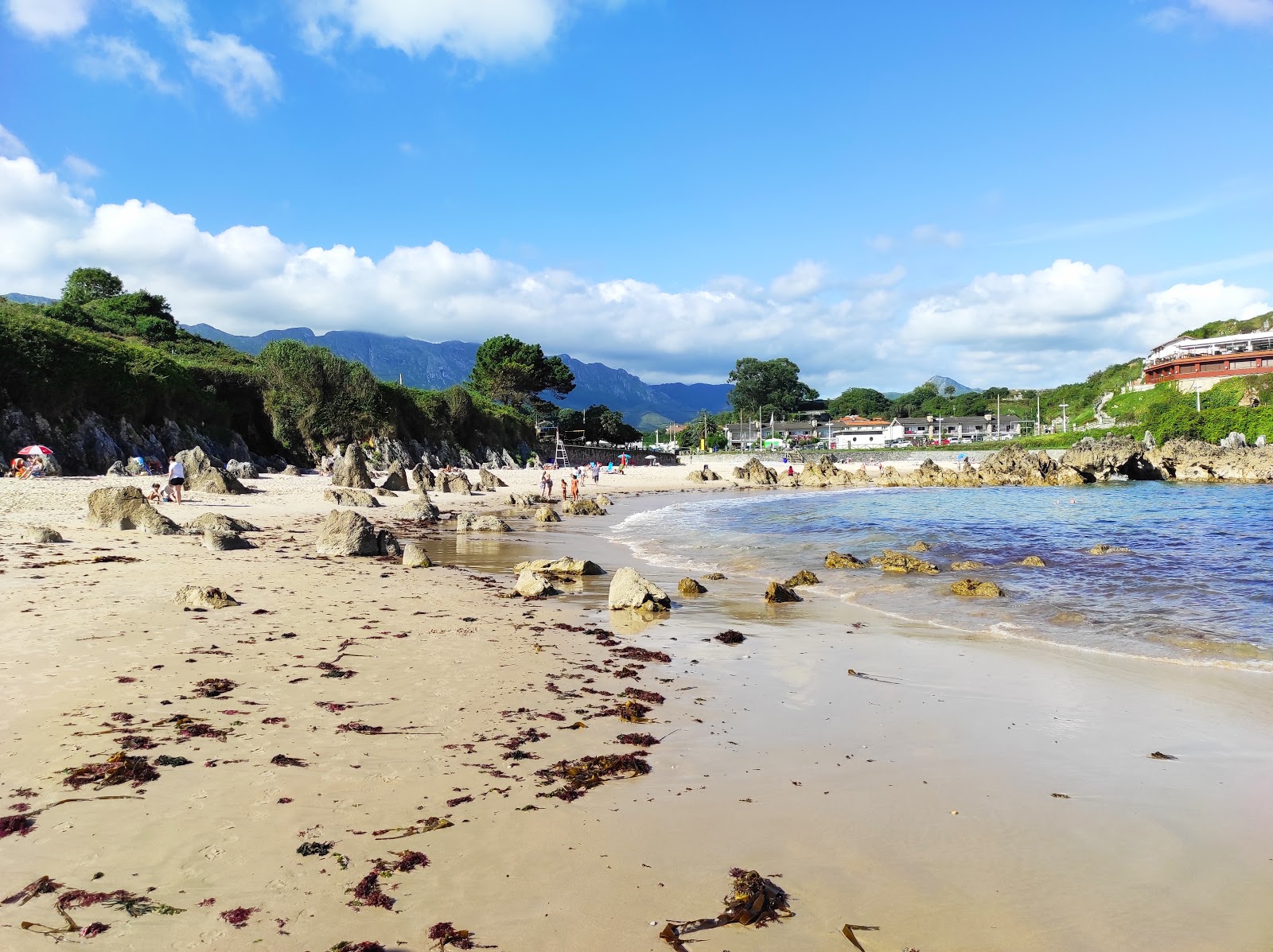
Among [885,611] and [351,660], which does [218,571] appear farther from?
[885,611]

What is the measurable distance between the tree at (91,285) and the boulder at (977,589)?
86417mm

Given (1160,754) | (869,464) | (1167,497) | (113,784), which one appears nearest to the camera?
(113,784)

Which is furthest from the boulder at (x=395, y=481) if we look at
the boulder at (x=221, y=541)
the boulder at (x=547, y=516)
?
the boulder at (x=221, y=541)

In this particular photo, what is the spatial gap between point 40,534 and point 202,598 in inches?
243

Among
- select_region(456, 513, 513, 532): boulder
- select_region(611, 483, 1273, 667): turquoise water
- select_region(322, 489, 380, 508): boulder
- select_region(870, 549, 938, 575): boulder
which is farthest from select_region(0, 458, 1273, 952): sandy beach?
select_region(322, 489, 380, 508): boulder

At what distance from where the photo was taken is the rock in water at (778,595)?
11.5 metres

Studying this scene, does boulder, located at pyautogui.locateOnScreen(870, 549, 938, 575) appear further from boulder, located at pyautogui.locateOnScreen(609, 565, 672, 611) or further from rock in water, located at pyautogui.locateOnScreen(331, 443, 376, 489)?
rock in water, located at pyautogui.locateOnScreen(331, 443, 376, 489)

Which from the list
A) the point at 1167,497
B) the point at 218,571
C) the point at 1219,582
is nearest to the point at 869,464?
the point at 1167,497

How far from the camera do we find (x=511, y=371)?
93438 millimetres

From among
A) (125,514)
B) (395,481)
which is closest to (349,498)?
(395,481)

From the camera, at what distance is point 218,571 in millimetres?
11258

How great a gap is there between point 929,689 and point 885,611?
4.14m

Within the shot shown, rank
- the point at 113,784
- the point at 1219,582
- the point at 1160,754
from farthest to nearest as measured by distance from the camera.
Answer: the point at 1219,582 < the point at 1160,754 < the point at 113,784

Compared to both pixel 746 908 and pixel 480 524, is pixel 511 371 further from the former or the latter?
pixel 746 908
